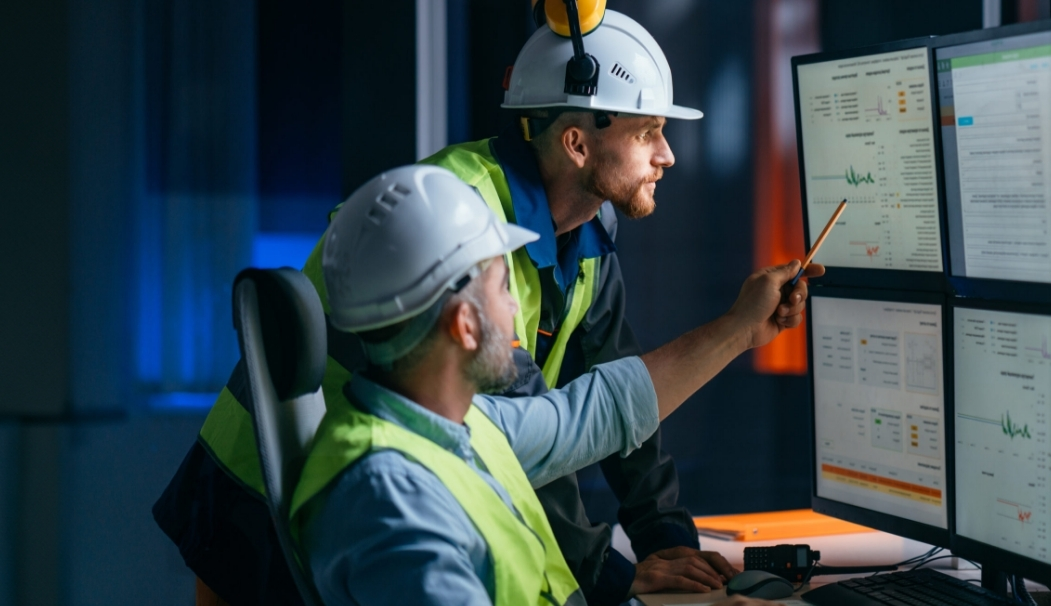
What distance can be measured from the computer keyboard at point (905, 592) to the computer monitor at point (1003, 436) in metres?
0.05

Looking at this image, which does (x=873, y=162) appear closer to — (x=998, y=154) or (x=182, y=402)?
(x=998, y=154)

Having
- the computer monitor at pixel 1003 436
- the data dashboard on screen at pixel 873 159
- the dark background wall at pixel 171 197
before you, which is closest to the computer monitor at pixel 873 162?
the data dashboard on screen at pixel 873 159

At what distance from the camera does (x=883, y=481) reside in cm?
160

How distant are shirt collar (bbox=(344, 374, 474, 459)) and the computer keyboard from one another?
655 millimetres

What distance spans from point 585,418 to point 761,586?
0.36 meters

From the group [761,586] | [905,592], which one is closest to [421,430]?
[761,586]

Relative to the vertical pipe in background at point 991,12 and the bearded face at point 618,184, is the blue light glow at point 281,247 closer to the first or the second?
the bearded face at point 618,184

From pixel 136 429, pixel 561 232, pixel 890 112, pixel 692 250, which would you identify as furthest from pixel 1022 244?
pixel 136 429

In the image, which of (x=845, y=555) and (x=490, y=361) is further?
(x=845, y=555)

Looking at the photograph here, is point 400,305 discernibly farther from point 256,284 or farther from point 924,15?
point 924,15

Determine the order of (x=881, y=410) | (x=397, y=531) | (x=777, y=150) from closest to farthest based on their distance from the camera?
(x=397, y=531) < (x=881, y=410) < (x=777, y=150)

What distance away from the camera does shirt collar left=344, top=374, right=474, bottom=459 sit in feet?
3.76

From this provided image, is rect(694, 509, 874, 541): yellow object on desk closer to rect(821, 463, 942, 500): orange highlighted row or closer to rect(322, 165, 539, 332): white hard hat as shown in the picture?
rect(821, 463, 942, 500): orange highlighted row

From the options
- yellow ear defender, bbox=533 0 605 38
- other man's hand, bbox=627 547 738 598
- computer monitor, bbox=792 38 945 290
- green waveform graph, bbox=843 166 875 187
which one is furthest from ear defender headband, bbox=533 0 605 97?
other man's hand, bbox=627 547 738 598
